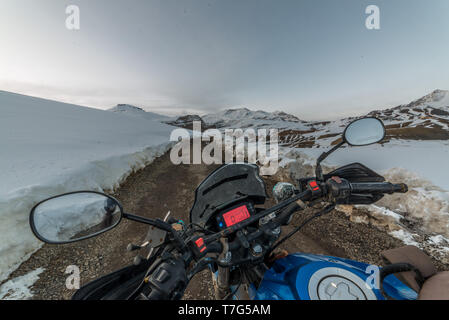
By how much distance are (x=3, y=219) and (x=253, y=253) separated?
4.83 meters

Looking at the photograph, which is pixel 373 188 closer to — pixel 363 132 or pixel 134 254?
pixel 363 132

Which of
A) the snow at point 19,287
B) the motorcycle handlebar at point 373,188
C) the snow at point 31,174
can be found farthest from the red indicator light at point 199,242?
the snow at point 31,174

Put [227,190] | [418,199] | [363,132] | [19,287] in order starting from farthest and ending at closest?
[418,199]
[19,287]
[363,132]
[227,190]

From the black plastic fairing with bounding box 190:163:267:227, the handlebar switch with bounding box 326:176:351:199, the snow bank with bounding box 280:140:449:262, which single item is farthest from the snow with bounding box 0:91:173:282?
the snow bank with bounding box 280:140:449:262

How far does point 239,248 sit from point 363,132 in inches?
69.6

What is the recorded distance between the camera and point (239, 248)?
1.31 meters

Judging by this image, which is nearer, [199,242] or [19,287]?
[199,242]

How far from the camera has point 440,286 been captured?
99 centimetres

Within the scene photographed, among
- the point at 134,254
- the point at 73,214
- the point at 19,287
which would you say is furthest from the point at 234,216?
the point at 19,287

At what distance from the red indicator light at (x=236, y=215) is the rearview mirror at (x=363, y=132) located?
1.27m

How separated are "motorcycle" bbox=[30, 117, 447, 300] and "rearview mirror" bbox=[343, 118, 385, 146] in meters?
0.01

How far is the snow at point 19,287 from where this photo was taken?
8.10 ft

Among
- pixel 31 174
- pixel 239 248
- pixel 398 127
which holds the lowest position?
pixel 239 248

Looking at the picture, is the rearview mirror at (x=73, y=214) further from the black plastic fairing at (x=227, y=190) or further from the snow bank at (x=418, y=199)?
the snow bank at (x=418, y=199)
